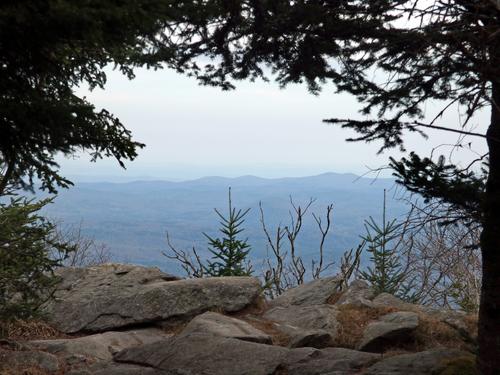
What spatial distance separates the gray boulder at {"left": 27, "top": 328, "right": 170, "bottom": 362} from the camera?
9712mm

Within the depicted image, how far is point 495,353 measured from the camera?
675 cm

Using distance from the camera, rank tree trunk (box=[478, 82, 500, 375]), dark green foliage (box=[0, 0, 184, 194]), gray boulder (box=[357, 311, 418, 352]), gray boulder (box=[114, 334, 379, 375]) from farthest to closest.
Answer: gray boulder (box=[357, 311, 418, 352]), gray boulder (box=[114, 334, 379, 375]), tree trunk (box=[478, 82, 500, 375]), dark green foliage (box=[0, 0, 184, 194])

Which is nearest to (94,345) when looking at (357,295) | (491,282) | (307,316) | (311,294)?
(307,316)

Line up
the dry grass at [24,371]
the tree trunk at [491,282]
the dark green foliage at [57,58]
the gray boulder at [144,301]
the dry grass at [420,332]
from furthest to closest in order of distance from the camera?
the gray boulder at [144,301], the dry grass at [420,332], the dry grass at [24,371], the tree trunk at [491,282], the dark green foliage at [57,58]

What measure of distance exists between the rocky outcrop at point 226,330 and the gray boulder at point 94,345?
0.06 feet

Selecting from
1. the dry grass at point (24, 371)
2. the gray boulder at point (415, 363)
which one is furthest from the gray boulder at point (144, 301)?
the gray boulder at point (415, 363)

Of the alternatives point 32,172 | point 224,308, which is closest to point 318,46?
point 32,172

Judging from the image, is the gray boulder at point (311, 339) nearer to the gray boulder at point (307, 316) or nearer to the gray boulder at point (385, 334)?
the gray boulder at point (307, 316)

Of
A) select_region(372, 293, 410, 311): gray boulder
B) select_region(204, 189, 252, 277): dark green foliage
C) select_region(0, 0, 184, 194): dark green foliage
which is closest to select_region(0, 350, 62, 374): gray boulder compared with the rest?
select_region(0, 0, 184, 194): dark green foliage

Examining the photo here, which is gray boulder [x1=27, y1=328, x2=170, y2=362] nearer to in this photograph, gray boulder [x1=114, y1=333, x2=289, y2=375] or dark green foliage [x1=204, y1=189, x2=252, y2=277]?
gray boulder [x1=114, y1=333, x2=289, y2=375]

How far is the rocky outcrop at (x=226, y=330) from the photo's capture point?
319 inches

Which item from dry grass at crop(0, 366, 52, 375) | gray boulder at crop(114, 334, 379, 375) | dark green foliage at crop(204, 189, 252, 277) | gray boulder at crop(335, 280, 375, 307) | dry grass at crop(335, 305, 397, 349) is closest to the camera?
gray boulder at crop(114, 334, 379, 375)

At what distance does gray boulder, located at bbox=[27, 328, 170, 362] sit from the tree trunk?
5841 millimetres

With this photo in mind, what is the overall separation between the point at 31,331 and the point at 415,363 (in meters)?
7.85
